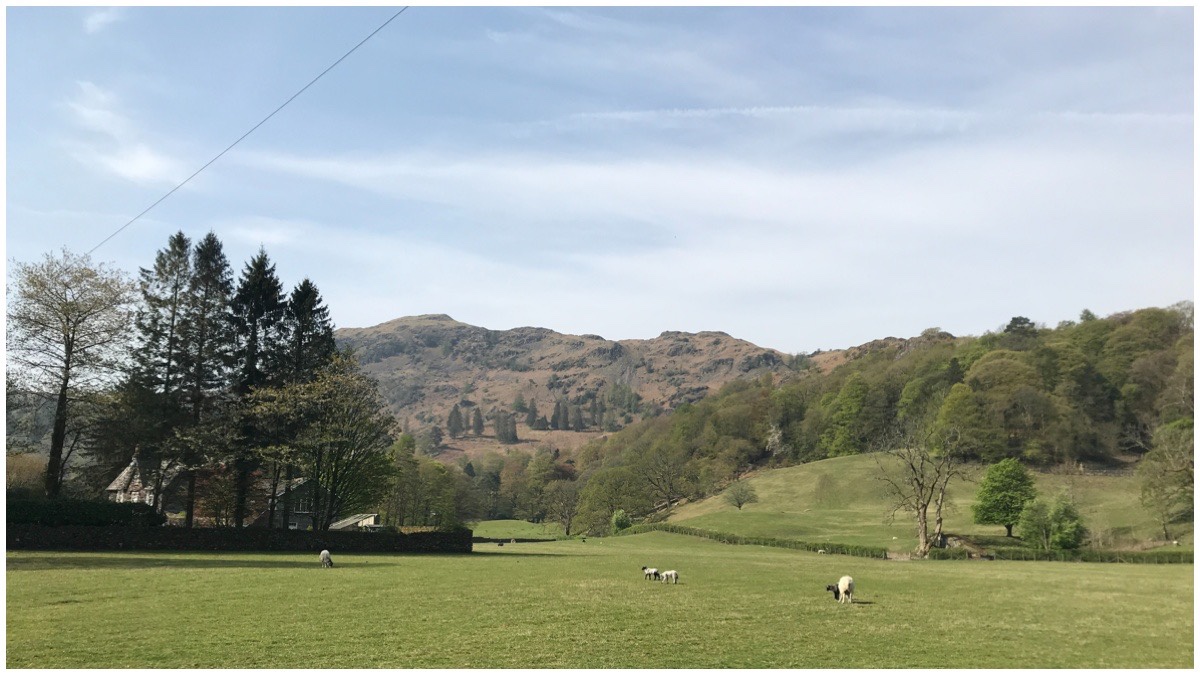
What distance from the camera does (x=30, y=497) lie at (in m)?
44.4

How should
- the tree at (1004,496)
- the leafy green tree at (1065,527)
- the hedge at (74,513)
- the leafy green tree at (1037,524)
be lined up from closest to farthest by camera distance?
the hedge at (74,513) < the leafy green tree at (1065,527) < the leafy green tree at (1037,524) < the tree at (1004,496)

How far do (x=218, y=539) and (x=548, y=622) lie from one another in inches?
1406

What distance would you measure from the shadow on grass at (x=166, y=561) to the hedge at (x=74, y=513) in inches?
126

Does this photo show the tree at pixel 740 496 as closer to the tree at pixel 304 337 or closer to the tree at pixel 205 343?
the tree at pixel 304 337

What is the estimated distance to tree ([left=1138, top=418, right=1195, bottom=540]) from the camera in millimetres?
58109

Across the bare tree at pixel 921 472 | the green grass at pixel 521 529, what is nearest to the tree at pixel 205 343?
the bare tree at pixel 921 472

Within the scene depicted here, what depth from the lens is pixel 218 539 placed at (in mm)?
49188

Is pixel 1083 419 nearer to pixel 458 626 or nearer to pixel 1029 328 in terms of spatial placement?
pixel 1029 328

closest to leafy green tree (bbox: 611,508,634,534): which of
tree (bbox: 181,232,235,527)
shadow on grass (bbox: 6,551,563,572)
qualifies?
tree (bbox: 181,232,235,527)

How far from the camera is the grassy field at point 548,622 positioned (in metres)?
16.1

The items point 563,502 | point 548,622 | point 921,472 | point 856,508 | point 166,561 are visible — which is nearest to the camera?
point 548,622

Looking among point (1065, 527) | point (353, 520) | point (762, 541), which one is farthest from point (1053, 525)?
point (353, 520)

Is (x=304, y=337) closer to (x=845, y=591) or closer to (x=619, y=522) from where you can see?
(x=845, y=591)

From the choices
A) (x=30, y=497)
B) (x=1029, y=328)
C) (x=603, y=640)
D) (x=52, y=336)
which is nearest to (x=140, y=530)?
(x=30, y=497)
